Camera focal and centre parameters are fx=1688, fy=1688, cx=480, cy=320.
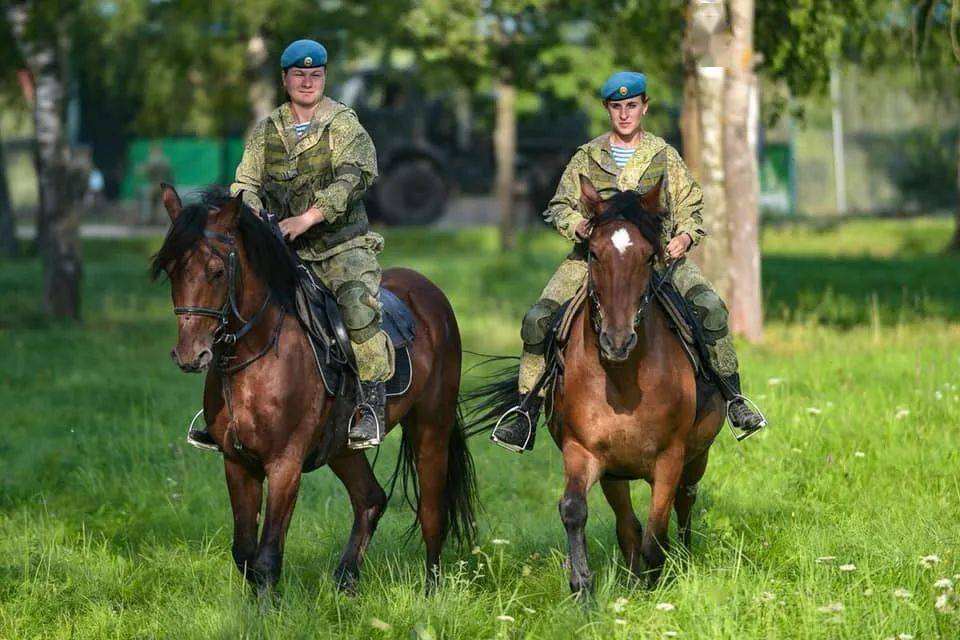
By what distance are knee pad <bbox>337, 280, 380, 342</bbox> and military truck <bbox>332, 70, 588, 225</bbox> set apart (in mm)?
30864

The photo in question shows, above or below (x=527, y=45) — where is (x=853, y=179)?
below

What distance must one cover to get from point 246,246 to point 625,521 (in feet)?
7.79

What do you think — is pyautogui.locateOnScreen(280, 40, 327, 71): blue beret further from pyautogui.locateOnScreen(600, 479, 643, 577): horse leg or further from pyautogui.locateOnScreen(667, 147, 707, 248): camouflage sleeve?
pyautogui.locateOnScreen(600, 479, 643, 577): horse leg

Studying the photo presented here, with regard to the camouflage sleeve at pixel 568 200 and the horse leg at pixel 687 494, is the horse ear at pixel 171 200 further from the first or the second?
the horse leg at pixel 687 494

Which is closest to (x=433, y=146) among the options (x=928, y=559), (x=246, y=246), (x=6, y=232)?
(x=6, y=232)

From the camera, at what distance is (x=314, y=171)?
862 cm

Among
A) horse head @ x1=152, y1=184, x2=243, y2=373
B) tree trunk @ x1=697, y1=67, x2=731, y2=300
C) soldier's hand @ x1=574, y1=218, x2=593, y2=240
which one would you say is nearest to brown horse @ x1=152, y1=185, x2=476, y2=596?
horse head @ x1=152, y1=184, x2=243, y2=373

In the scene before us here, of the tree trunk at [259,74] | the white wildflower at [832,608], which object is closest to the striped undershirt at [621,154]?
the white wildflower at [832,608]

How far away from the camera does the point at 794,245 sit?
113ft

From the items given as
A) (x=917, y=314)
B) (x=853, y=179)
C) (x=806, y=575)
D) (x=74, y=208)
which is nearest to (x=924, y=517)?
(x=806, y=575)

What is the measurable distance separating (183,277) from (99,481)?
4.37 m

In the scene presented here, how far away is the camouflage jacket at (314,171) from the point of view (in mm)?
8547

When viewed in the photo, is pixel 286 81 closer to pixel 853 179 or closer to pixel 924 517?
pixel 924 517

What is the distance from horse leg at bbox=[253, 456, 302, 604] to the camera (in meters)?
7.85
